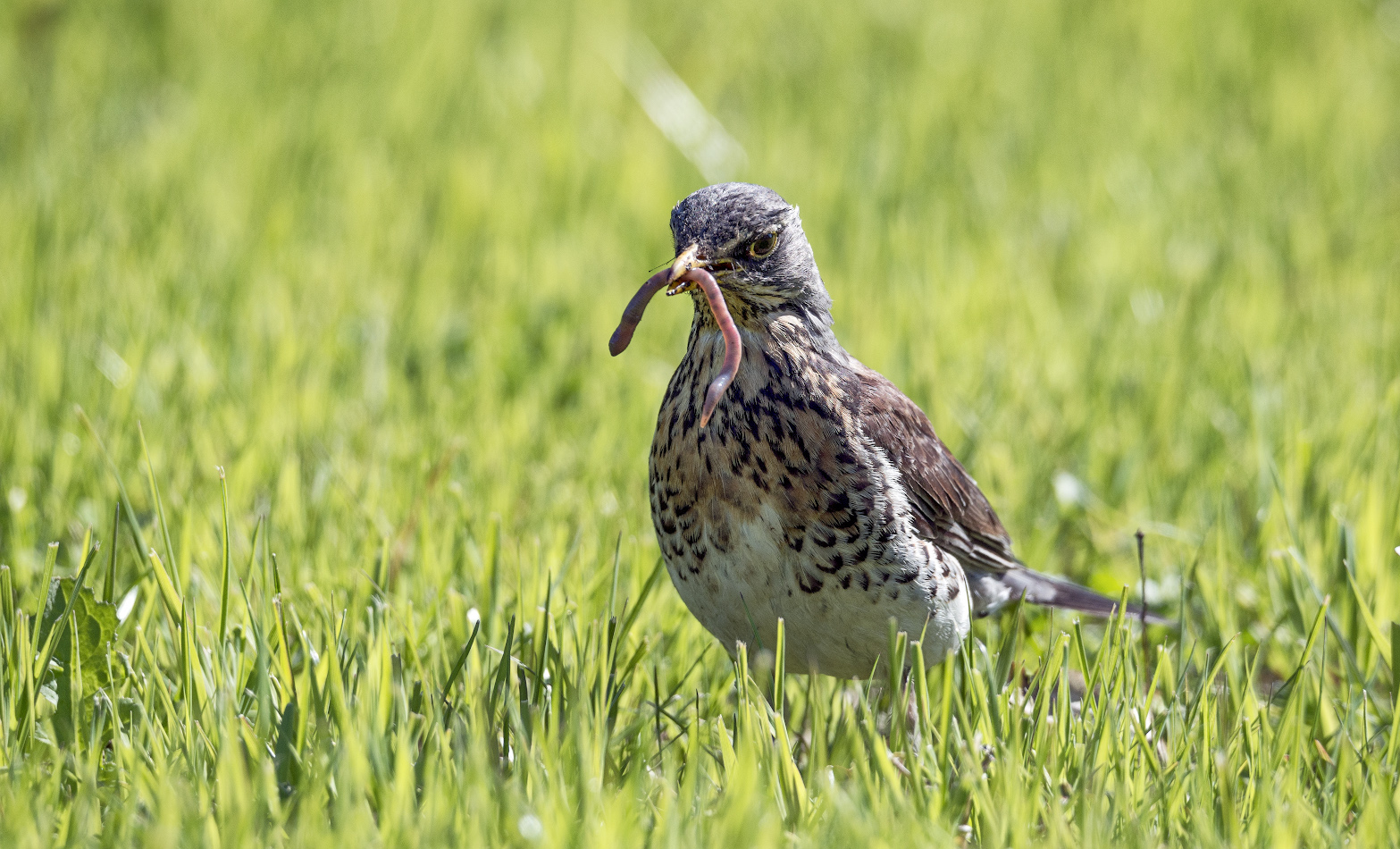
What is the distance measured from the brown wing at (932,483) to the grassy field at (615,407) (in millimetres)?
290

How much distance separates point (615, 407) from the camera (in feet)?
18.5

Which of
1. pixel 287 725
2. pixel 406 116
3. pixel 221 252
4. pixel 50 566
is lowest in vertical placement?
pixel 287 725

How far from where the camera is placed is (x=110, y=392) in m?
5.29

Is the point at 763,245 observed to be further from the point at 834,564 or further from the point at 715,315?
the point at 834,564

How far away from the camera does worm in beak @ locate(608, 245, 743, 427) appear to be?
133 inches

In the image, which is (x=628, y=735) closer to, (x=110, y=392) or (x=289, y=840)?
(x=289, y=840)

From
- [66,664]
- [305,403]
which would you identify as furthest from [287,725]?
[305,403]

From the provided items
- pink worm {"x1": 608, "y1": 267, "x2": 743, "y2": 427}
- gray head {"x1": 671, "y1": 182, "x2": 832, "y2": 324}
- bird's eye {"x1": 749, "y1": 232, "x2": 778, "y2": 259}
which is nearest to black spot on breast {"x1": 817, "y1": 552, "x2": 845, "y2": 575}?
pink worm {"x1": 608, "y1": 267, "x2": 743, "y2": 427}

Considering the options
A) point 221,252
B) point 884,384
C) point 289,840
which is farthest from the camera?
point 221,252

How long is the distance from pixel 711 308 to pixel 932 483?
34.9 inches

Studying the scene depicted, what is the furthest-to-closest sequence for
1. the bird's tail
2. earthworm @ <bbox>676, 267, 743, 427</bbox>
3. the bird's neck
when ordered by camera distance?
1. the bird's tail
2. the bird's neck
3. earthworm @ <bbox>676, 267, 743, 427</bbox>

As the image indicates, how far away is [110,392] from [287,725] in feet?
8.92

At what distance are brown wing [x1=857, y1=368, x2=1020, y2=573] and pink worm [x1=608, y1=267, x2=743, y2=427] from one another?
51cm

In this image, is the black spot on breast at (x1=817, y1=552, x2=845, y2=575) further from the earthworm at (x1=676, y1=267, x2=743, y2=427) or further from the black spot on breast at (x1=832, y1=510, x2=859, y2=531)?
the earthworm at (x1=676, y1=267, x2=743, y2=427)
